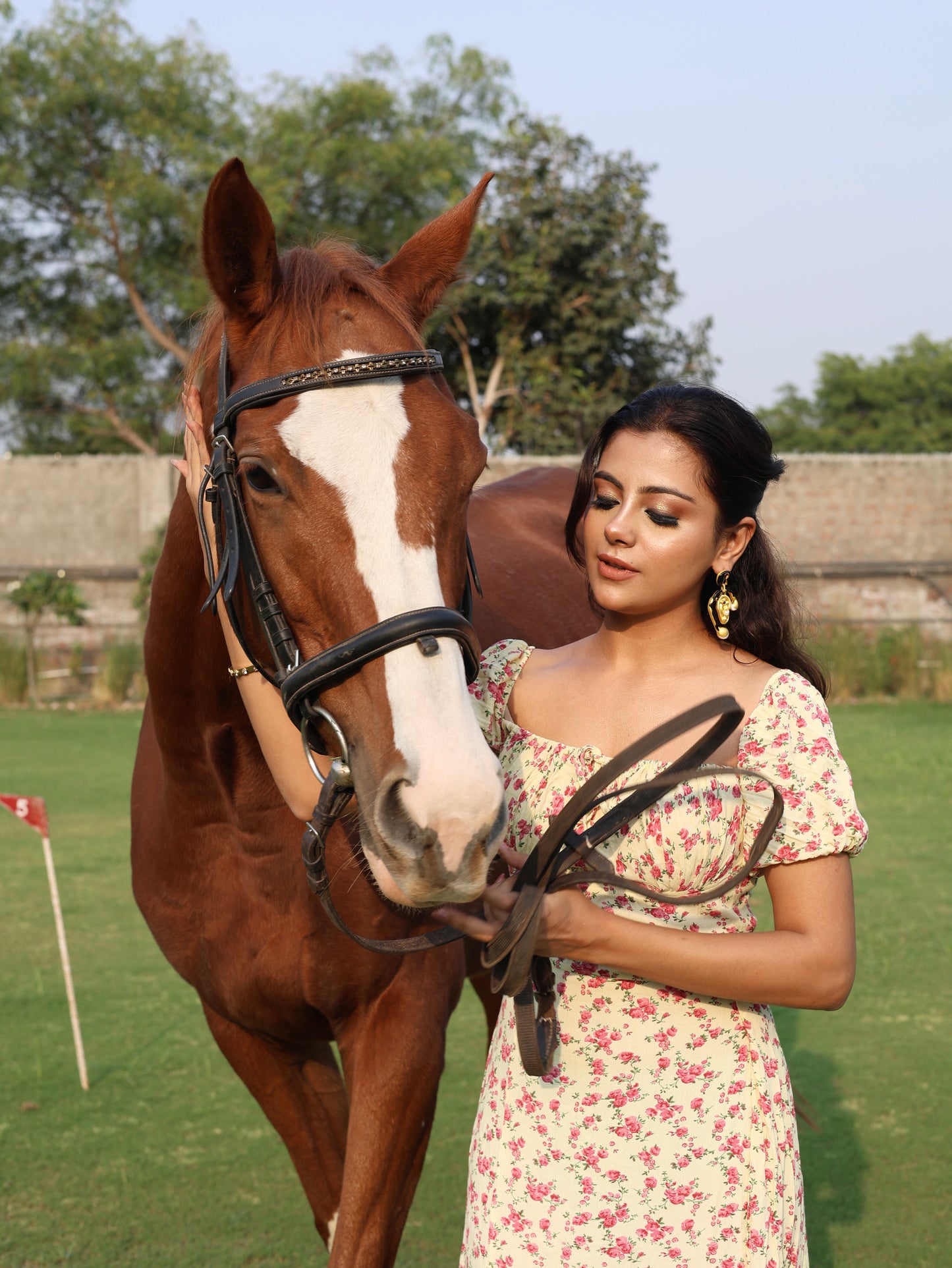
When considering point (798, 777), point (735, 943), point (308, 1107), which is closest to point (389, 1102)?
point (308, 1107)

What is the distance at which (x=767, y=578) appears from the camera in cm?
189

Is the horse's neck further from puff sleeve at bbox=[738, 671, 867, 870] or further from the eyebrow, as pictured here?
puff sleeve at bbox=[738, 671, 867, 870]

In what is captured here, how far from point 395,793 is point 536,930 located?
9.1 inches

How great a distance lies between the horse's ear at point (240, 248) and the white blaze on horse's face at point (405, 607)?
0.24 meters

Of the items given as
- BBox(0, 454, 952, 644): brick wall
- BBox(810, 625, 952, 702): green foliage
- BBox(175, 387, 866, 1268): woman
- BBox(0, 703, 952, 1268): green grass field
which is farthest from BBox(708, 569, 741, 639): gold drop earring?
BBox(0, 454, 952, 644): brick wall

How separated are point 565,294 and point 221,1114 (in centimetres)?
1561

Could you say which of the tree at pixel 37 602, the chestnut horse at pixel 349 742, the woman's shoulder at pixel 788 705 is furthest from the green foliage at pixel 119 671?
the woman's shoulder at pixel 788 705

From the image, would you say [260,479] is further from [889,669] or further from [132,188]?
[132,188]

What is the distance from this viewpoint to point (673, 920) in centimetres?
169

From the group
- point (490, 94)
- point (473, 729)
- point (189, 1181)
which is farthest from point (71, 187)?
point (473, 729)

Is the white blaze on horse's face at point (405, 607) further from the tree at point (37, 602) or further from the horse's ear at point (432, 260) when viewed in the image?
the tree at point (37, 602)

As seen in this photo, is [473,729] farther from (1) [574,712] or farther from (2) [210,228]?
(2) [210,228]

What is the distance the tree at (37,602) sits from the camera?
14641 mm

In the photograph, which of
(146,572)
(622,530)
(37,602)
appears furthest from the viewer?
(146,572)
